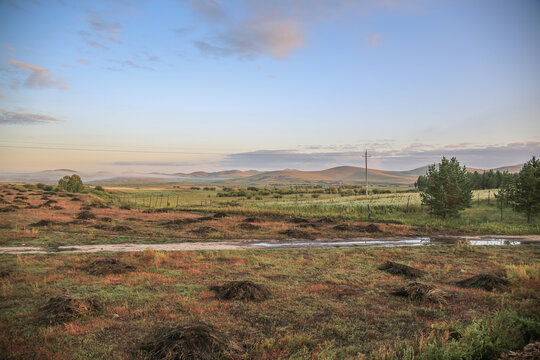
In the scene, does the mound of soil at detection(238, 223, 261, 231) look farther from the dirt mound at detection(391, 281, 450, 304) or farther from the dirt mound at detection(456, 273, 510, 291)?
the dirt mound at detection(456, 273, 510, 291)

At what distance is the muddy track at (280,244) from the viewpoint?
1905cm

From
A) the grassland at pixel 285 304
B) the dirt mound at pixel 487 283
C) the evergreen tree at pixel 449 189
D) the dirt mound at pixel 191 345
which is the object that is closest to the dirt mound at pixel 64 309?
the grassland at pixel 285 304

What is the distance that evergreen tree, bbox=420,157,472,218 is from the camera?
3266cm

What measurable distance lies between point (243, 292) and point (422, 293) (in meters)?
6.05

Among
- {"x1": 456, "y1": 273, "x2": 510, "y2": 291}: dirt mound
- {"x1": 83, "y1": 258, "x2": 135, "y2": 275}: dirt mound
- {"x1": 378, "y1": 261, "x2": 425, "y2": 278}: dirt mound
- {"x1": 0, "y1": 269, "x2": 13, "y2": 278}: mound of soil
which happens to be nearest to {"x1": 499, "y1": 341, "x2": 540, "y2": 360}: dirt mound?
{"x1": 456, "y1": 273, "x2": 510, "y2": 291}: dirt mound

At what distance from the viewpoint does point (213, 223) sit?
31.6m

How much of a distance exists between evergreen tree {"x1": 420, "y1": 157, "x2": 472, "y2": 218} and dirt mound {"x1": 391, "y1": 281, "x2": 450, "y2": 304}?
24.9 metres

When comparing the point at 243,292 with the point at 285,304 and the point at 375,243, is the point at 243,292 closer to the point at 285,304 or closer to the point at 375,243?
the point at 285,304

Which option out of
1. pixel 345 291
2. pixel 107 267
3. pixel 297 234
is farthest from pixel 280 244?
pixel 107 267

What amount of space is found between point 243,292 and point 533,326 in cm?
784

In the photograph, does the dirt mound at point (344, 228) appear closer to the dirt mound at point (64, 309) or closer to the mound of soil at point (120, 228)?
the mound of soil at point (120, 228)

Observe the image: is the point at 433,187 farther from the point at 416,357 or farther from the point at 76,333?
the point at 76,333

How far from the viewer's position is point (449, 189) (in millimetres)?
33125

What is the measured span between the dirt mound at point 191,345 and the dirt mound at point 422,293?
6733 mm
